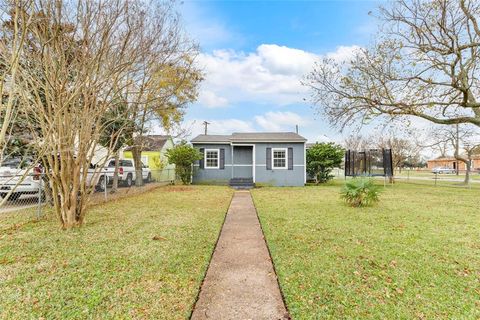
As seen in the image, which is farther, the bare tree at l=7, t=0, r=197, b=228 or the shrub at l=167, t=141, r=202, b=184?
the shrub at l=167, t=141, r=202, b=184

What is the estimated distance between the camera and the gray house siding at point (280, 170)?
1655 centimetres

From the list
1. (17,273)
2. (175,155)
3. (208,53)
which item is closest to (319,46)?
(208,53)

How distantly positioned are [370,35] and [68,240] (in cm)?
1410

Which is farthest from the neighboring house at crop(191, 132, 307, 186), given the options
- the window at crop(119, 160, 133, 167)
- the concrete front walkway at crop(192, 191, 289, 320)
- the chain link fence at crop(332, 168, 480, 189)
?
the concrete front walkway at crop(192, 191, 289, 320)

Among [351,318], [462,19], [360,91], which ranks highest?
[462,19]

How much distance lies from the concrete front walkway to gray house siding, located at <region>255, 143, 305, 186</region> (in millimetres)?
11466

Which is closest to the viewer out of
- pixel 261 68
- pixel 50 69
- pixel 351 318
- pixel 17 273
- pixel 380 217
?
pixel 351 318

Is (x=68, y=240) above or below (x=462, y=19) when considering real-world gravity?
below

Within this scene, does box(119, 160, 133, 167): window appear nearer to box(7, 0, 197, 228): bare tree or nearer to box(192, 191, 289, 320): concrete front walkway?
box(7, 0, 197, 228): bare tree

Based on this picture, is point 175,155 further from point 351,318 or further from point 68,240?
point 351,318

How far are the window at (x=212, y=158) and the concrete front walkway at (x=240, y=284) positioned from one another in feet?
40.4

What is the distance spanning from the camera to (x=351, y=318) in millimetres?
2480

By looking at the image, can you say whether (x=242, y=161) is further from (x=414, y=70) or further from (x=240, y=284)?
(x=240, y=284)

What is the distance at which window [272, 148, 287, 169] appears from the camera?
656 inches
